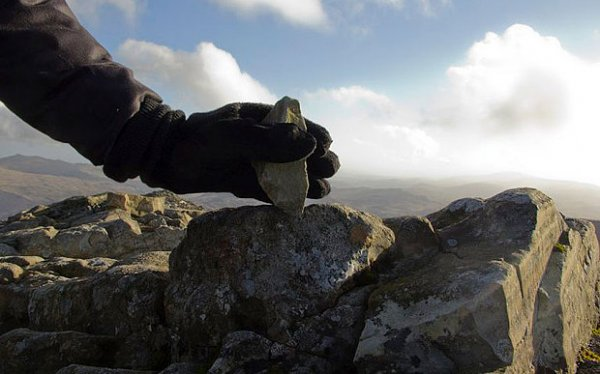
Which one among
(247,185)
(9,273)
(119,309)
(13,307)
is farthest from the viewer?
(9,273)

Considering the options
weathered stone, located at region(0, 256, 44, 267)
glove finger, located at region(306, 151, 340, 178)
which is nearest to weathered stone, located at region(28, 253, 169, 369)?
glove finger, located at region(306, 151, 340, 178)

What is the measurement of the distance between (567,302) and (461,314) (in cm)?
257

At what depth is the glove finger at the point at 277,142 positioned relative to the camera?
497 centimetres

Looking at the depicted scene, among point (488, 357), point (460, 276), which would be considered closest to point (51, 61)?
point (460, 276)

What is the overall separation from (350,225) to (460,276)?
1485mm

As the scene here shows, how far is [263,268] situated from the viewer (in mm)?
5207

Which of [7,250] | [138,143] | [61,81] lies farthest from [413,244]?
[7,250]

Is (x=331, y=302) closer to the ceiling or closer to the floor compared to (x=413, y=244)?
closer to the floor

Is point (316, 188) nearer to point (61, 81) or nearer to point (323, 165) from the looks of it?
point (323, 165)

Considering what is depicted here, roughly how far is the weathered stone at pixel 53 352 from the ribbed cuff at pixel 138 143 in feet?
7.63

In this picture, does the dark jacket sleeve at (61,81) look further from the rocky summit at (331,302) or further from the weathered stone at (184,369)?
the weathered stone at (184,369)

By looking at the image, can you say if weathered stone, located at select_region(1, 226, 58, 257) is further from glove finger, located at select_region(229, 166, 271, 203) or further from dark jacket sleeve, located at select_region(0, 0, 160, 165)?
dark jacket sleeve, located at select_region(0, 0, 160, 165)

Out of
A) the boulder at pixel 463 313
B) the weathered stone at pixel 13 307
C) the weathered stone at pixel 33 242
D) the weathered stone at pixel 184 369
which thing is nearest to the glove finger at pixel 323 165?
the boulder at pixel 463 313

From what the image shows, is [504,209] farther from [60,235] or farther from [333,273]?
[60,235]
